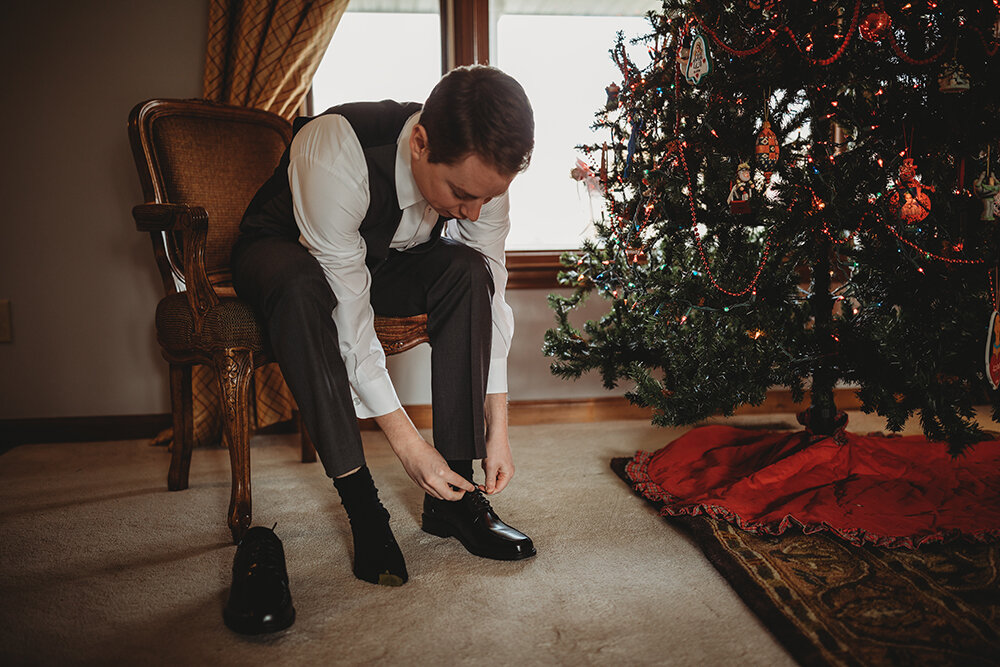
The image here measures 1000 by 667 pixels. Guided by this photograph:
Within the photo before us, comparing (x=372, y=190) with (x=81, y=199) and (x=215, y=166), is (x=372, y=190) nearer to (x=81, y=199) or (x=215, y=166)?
(x=215, y=166)

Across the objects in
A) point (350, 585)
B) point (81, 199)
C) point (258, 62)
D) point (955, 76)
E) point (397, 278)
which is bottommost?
point (350, 585)

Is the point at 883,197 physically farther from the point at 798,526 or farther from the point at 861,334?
the point at 798,526

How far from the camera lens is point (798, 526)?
1.32 m

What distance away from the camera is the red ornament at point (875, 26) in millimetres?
1423

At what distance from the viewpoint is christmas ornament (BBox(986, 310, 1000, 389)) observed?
126 centimetres

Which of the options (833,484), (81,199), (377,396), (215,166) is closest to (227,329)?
(377,396)

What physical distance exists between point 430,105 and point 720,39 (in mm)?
838

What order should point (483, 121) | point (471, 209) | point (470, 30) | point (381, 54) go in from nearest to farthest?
1. point (483, 121)
2. point (471, 209)
3. point (470, 30)
4. point (381, 54)

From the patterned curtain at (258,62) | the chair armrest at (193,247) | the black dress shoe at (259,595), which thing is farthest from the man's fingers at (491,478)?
the patterned curtain at (258,62)

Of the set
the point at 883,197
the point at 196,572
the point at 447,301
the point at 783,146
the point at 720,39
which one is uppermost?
the point at 720,39

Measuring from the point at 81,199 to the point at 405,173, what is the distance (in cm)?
149

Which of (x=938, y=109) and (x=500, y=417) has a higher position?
(x=938, y=109)

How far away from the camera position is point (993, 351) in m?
1.27

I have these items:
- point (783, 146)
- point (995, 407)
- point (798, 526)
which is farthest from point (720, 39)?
point (798, 526)
